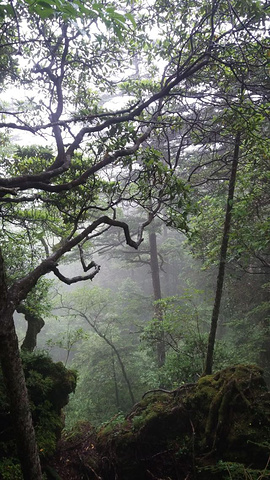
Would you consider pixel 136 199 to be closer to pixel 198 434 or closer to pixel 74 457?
pixel 198 434

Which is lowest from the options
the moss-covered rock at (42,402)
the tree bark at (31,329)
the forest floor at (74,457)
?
the forest floor at (74,457)

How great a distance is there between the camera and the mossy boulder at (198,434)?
12.1ft

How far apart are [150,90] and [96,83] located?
3.82 ft

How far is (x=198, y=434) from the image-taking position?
4262 millimetres

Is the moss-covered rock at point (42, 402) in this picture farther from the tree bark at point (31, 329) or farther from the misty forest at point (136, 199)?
the tree bark at point (31, 329)

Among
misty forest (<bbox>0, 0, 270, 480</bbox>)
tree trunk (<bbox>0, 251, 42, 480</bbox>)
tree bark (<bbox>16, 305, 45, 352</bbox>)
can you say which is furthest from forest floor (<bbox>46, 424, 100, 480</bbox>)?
tree bark (<bbox>16, 305, 45, 352</bbox>)

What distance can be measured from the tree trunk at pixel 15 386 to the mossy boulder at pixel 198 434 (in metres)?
2.12

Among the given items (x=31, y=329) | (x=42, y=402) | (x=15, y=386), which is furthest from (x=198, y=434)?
(x=31, y=329)

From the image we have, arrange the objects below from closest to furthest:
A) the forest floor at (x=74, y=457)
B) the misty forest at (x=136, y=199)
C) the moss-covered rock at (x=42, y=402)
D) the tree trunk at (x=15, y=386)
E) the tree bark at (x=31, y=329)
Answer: the tree trunk at (x=15, y=386)
the misty forest at (x=136, y=199)
the moss-covered rock at (x=42, y=402)
the forest floor at (x=74, y=457)
the tree bark at (x=31, y=329)

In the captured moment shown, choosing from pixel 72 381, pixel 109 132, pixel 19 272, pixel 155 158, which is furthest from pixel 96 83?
pixel 72 381

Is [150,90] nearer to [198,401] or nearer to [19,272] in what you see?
[19,272]

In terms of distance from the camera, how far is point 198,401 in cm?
453

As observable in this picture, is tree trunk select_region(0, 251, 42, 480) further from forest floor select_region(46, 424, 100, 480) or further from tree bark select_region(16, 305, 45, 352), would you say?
tree bark select_region(16, 305, 45, 352)

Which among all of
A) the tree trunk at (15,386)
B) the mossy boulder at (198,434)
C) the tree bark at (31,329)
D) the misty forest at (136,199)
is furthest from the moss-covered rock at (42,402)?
the tree bark at (31,329)
